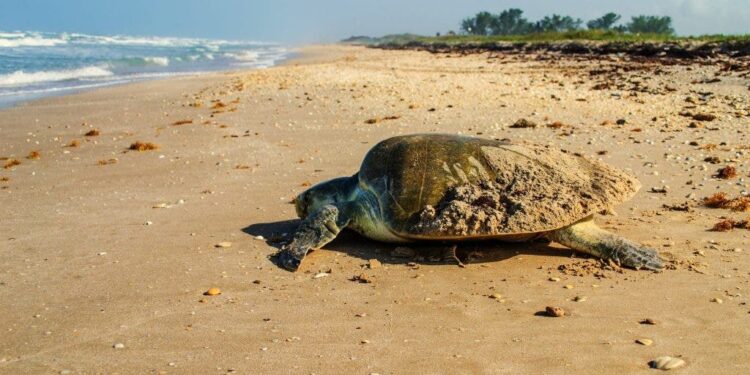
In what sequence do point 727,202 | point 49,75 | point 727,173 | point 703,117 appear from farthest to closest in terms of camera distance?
point 49,75
point 703,117
point 727,173
point 727,202

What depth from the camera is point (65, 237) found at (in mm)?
5977

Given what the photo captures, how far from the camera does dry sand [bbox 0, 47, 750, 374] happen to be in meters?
3.59

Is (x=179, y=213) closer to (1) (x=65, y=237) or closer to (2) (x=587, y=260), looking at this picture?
(1) (x=65, y=237)

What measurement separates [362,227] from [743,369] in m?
3.20

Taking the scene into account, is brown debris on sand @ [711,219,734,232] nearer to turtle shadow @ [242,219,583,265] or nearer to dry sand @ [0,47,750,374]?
dry sand @ [0,47,750,374]

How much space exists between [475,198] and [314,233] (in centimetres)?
142

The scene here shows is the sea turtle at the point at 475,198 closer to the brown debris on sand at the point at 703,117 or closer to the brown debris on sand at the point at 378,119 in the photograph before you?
the brown debris on sand at the point at 378,119

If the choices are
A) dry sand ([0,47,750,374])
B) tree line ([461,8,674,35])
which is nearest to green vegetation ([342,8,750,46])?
tree line ([461,8,674,35])

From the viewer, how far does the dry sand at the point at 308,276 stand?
11.8ft

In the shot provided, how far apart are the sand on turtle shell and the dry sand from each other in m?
0.35

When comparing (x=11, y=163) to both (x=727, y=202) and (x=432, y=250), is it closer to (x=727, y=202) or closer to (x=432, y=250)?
(x=432, y=250)

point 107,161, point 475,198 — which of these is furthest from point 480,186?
point 107,161

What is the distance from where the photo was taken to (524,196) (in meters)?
5.20

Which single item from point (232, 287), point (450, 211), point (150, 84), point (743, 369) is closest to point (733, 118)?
point (450, 211)
